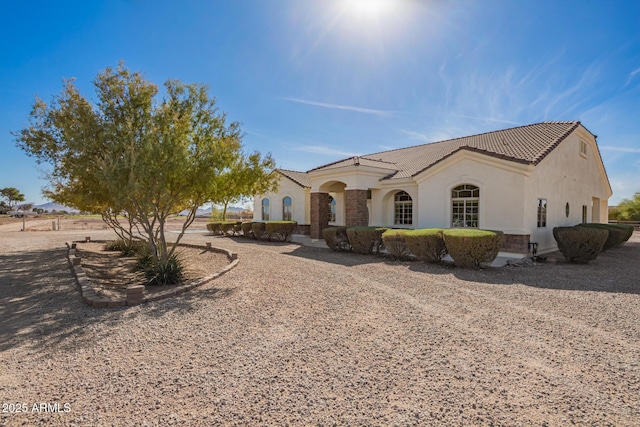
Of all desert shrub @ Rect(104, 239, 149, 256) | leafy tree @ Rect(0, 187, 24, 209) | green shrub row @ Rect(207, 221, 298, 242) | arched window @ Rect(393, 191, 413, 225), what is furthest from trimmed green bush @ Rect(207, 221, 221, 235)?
leafy tree @ Rect(0, 187, 24, 209)

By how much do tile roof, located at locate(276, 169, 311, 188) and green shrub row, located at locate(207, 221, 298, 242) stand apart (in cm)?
389

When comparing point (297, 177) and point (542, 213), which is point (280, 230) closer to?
point (297, 177)

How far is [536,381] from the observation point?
379 centimetres

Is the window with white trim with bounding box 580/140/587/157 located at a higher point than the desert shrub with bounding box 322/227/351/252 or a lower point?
higher

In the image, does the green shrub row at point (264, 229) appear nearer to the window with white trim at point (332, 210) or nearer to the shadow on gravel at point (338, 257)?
the window with white trim at point (332, 210)

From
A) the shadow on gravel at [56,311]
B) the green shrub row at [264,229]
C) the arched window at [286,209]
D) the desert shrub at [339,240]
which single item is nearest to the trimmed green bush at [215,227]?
the green shrub row at [264,229]

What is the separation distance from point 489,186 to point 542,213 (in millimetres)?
2944

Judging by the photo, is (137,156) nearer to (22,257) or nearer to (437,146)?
(22,257)

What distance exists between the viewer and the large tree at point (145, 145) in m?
7.70

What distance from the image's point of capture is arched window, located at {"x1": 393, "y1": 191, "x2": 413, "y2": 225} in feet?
59.4

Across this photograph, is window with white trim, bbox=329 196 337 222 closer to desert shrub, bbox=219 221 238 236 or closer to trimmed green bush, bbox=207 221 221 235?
desert shrub, bbox=219 221 238 236

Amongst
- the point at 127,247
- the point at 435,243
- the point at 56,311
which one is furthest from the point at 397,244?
the point at 127,247

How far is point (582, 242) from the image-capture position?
11.7 metres

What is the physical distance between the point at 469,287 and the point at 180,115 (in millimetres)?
9501
